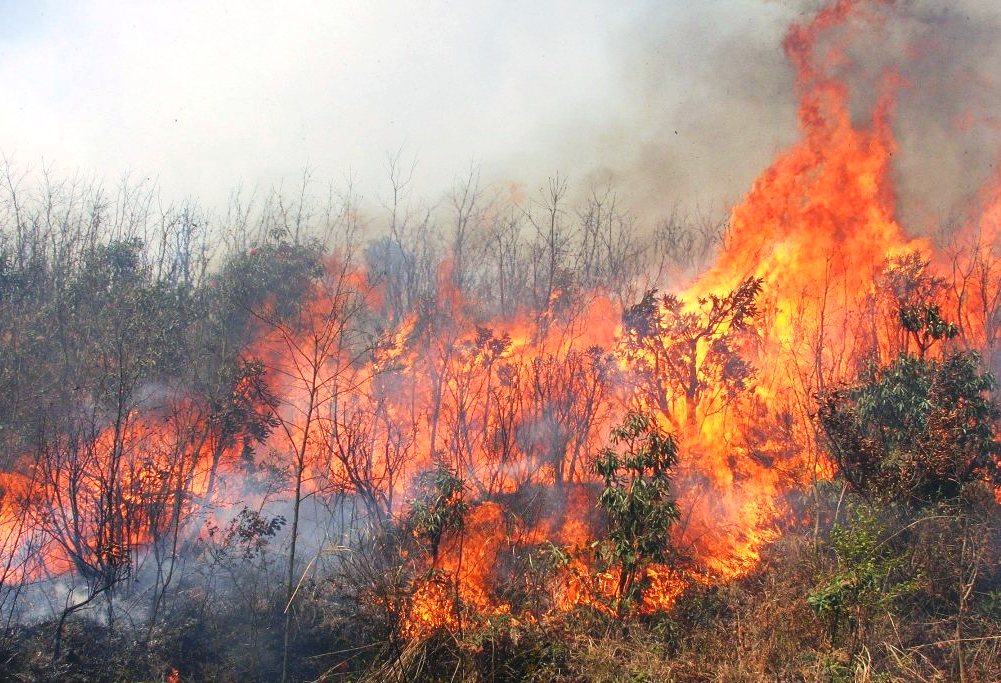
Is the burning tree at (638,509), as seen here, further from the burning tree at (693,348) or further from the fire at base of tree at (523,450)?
the burning tree at (693,348)

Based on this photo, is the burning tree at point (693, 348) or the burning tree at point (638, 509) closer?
the burning tree at point (638, 509)

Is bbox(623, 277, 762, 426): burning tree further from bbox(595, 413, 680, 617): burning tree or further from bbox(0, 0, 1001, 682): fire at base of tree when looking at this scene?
bbox(595, 413, 680, 617): burning tree

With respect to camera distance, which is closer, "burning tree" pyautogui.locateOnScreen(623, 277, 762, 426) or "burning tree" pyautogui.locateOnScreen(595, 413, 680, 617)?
"burning tree" pyautogui.locateOnScreen(595, 413, 680, 617)

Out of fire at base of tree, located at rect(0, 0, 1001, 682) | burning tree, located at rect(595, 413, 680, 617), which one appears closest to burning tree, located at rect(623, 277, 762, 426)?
fire at base of tree, located at rect(0, 0, 1001, 682)

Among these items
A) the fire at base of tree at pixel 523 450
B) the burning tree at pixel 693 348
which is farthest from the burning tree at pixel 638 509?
the burning tree at pixel 693 348

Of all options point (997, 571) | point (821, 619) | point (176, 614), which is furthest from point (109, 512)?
point (997, 571)

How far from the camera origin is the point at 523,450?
18250mm

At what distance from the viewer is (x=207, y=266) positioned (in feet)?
81.7

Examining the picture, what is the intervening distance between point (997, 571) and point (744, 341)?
812 centimetres

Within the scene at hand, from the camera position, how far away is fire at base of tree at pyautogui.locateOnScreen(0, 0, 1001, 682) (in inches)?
429

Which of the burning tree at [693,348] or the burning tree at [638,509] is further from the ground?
the burning tree at [693,348]

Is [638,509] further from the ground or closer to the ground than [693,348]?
closer to the ground

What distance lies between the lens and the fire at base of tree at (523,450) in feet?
35.8

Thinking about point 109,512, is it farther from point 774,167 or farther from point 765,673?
point 774,167
